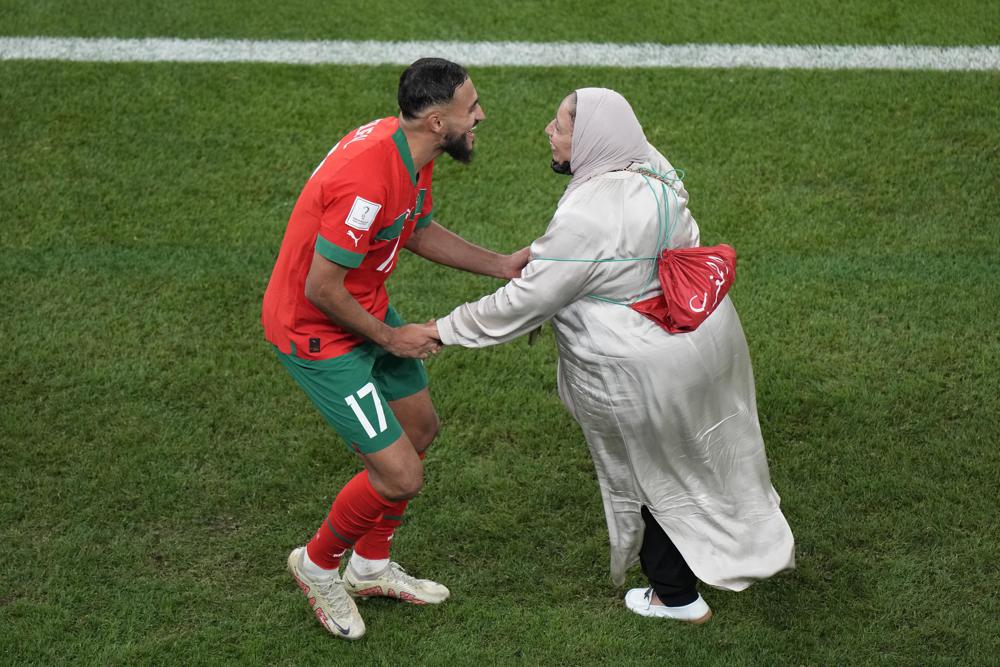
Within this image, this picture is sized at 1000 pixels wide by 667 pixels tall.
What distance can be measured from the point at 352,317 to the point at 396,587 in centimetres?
125

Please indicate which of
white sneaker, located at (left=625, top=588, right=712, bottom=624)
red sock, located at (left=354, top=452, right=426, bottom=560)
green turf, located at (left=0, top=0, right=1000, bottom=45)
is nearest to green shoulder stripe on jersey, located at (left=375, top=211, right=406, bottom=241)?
red sock, located at (left=354, top=452, right=426, bottom=560)

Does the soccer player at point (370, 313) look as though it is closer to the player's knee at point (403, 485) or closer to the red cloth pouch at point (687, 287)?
the player's knee at point (403, 485)

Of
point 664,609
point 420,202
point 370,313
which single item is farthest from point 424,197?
point 664,609

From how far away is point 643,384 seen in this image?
4164 millimetres

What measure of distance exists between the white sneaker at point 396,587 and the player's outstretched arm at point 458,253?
47.6 inches

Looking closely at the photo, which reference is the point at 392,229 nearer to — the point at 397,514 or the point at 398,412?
the point at 398,412

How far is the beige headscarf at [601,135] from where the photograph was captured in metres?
3.99

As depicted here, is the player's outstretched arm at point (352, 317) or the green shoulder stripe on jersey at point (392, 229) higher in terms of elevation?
the green shoulder stripe on jersey at point (392, 229)

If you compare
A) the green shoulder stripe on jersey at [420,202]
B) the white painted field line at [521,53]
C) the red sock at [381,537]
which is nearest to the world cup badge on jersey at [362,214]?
the green shoulder stripe on jersey at [420,202]

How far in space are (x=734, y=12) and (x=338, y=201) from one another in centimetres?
588

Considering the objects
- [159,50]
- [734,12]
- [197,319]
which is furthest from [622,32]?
[197,319]

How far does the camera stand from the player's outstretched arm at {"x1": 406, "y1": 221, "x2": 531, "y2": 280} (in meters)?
4.67

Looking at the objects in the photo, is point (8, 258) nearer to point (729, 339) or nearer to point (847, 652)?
point (729, 339)

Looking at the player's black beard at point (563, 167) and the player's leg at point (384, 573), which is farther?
the player's leg at point (384, 573)
